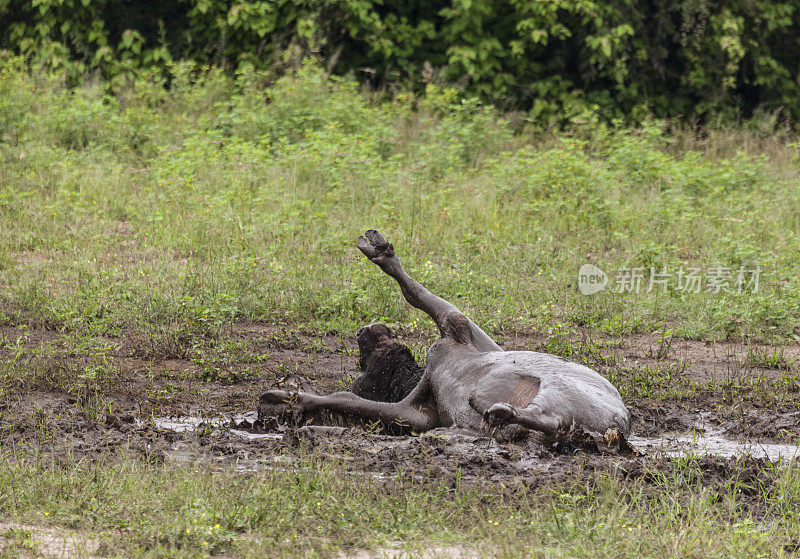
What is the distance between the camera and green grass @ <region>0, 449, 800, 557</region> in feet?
11.3

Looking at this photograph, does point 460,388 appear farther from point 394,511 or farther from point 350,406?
point 394,511

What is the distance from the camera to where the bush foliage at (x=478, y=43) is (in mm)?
15219

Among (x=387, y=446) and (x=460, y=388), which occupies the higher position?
(x=460, y=388)

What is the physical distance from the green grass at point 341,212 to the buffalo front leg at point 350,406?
219 centimetres

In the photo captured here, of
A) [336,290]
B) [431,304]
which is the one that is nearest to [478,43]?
[336,290]

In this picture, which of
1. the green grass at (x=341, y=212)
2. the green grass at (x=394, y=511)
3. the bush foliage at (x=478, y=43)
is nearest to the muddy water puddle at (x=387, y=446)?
the green grass at (x=394, y=511)

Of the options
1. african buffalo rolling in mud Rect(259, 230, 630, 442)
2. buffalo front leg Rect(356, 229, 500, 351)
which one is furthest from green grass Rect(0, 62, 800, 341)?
african buffalo rolling in mud Rect(259, 230, 630, 442)

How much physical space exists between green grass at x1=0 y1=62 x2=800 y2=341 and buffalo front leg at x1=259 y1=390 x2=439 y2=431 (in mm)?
2187

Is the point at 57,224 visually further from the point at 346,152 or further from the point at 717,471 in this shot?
the point at 717,471

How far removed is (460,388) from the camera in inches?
201

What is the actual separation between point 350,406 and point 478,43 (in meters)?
11.5

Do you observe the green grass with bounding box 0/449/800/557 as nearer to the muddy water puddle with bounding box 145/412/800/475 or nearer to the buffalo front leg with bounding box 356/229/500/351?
the muddy water puddle with bounding box 145/412/800/475

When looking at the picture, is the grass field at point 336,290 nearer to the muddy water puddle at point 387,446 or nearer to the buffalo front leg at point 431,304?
the muddy water puddle at point 387,446

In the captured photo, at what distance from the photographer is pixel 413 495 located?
151 inches
